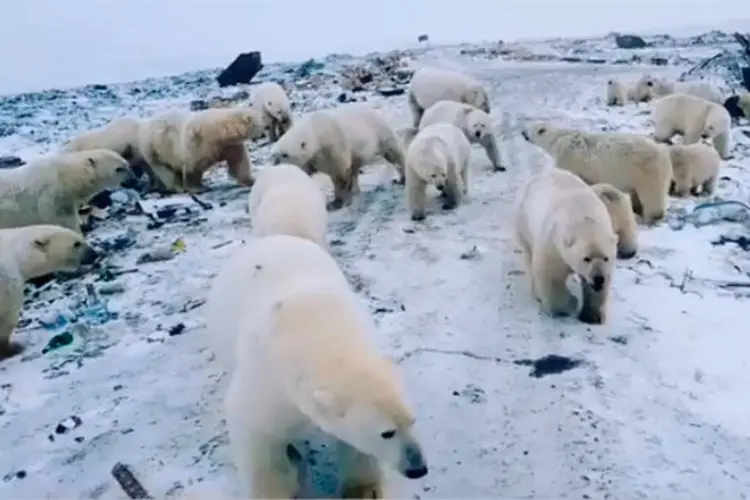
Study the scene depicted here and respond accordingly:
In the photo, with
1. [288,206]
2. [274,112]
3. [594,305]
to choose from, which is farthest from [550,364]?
[274,112]

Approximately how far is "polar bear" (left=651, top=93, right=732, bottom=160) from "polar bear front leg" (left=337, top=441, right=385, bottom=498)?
6.99 meters

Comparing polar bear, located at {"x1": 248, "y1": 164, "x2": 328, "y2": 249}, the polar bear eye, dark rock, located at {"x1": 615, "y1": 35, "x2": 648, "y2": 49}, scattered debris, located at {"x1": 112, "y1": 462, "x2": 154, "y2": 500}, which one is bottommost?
dark rock, located at {"x1": 615, "y1": 35, "x2": 648, "y2": 49}

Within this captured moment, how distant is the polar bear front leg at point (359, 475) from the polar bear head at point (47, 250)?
319 centimetres

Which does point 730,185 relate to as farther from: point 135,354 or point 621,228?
point 135,354

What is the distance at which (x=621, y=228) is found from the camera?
548 cm

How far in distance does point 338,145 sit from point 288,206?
3122 mm

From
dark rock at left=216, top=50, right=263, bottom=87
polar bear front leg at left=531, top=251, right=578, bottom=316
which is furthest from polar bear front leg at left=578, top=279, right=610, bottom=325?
dark rock at left=216, top=50, right=263, bottom=87

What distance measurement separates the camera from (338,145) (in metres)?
7.69

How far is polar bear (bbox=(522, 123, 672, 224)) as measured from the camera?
649 cm

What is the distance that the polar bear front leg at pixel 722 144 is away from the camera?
8.70 meters

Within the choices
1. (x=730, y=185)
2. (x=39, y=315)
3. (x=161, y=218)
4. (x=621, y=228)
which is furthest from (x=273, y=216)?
(x=730, y=185)

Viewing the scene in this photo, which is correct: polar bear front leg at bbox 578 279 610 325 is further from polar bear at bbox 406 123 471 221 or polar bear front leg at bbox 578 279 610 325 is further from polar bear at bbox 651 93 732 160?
polar bear at bbox 651 93 732 160

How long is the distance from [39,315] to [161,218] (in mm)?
2214

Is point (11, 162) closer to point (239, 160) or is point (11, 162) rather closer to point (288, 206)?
point (239, 160)
